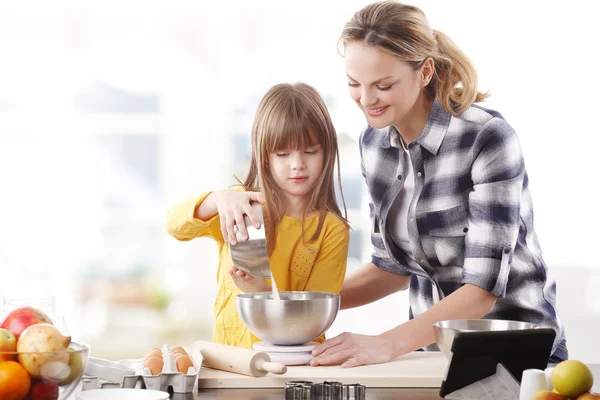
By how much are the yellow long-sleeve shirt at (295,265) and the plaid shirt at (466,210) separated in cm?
14

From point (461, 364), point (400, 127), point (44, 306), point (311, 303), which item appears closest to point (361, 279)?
point (400, 127)

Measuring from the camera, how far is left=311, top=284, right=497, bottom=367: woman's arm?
66.4 inches

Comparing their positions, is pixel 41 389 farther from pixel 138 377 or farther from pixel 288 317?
pixel 288 317

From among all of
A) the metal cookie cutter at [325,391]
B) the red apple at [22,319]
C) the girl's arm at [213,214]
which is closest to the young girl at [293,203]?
the girl's arm at [213,214]

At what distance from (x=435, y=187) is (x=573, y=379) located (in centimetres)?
96

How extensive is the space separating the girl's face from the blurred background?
7.65 feet

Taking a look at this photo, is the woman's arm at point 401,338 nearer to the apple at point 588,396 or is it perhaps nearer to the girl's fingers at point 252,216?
the girl's fingers at point 252,216

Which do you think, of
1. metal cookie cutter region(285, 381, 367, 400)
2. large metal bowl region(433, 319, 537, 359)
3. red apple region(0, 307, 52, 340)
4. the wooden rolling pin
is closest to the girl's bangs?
the wooden rolling pin

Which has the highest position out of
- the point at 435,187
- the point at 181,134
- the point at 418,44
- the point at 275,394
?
the point at 418,44

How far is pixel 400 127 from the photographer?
7.02 feet

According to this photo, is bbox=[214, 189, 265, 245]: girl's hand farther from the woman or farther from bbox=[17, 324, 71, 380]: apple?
bbox=[17, 324, 71, 380]: apple

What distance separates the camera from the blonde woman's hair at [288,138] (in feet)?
7.29

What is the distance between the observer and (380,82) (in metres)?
1.92

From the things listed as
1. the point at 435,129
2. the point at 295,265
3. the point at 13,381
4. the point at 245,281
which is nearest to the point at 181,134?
the point at 295,265
